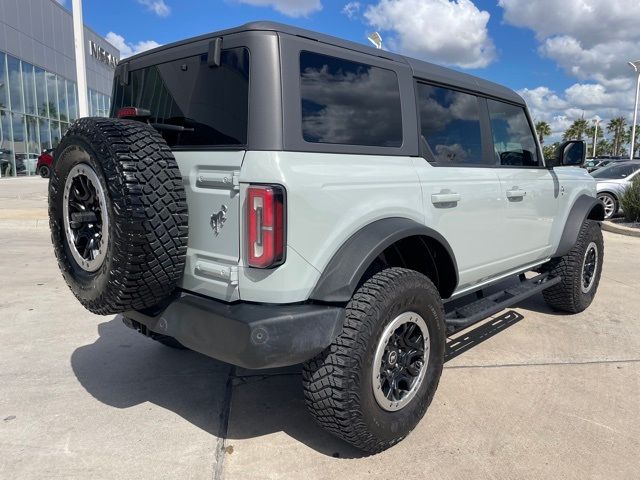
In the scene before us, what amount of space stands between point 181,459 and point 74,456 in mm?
544

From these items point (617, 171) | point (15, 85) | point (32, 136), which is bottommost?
point (617, 171)

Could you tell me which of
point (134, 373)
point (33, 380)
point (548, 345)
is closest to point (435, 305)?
A: point (548, 345)

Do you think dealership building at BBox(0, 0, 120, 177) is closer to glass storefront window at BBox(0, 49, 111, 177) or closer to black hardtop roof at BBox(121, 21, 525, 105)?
glass storefront window at BBox(0, 49, 111, 177)

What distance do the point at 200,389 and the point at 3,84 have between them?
74.1 ft

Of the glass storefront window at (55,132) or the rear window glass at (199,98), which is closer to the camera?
the rear window glass at (199,98)

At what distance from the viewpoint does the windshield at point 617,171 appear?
41.9 feet

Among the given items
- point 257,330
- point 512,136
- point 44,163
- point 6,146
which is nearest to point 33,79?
point 44,163

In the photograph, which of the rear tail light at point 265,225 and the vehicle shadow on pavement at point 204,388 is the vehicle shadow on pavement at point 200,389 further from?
the rear tail light at point 265,225

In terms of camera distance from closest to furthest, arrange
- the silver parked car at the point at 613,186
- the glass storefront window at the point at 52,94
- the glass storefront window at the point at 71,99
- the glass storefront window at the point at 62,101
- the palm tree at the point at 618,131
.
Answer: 1. the silver parked car at the point at 613,186
2. the glass storefront window at the point at 52,94
3. the glass storefront window at the point at 62,101
4. the glass storefront window at the point at 71,99
5. the palm tree at the point at 618,131

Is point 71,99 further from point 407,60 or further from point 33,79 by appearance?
point 407,60

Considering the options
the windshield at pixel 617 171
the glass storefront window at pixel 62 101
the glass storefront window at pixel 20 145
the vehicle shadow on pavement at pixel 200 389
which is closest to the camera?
the vehicle shadow on pavement at pixel 200 389

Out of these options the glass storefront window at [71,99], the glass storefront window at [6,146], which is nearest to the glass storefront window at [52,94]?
the glass storefront window at [71,99]

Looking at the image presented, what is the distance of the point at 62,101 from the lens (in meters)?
27.8

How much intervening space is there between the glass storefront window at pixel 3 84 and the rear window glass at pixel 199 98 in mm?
21589
